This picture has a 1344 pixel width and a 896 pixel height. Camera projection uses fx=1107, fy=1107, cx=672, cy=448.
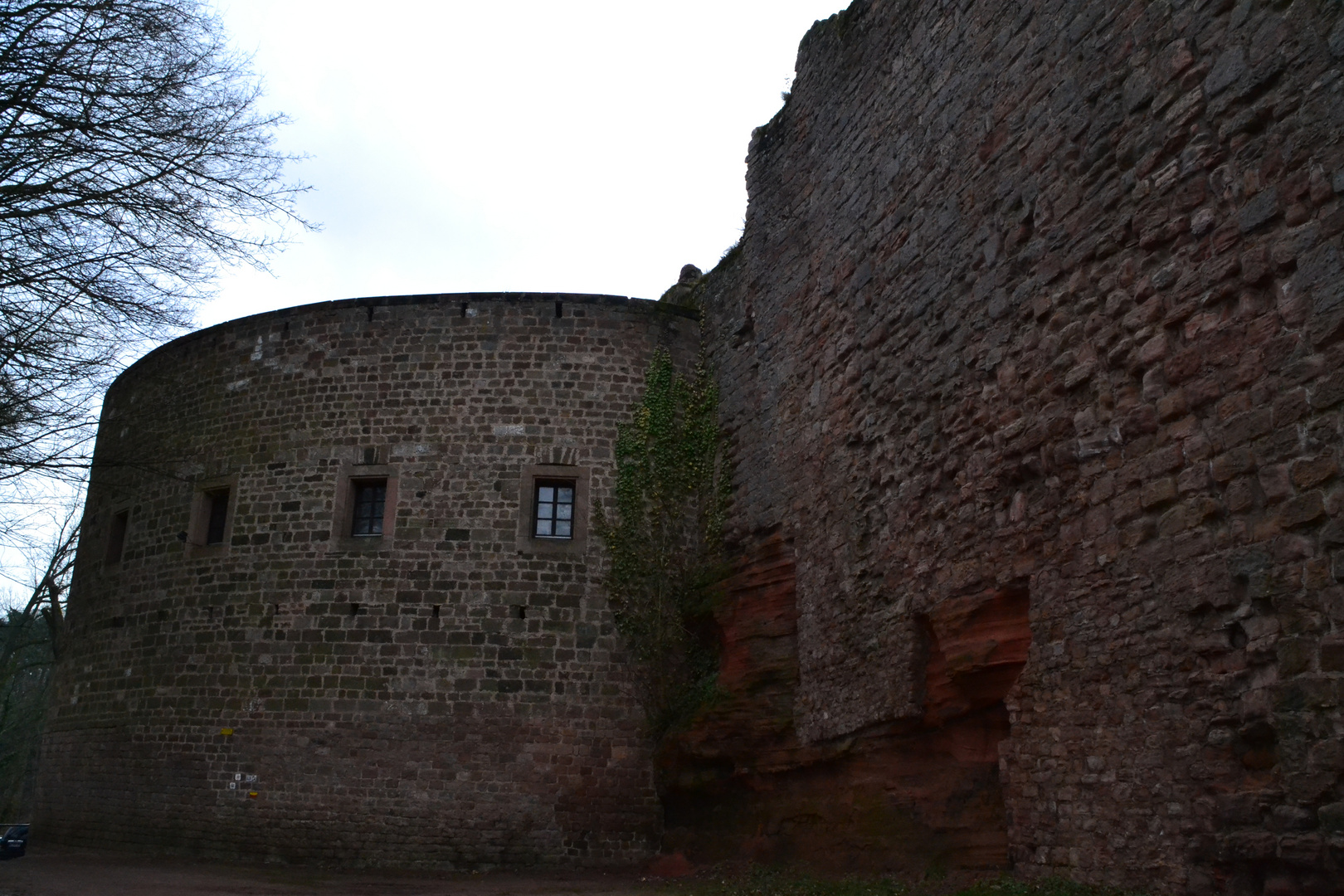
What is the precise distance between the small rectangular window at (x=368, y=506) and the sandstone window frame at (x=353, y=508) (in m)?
0.01

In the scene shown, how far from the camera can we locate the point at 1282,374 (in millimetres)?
5074

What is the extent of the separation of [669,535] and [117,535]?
8036 mm

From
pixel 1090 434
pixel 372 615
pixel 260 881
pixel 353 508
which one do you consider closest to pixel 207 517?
pixel 353 508

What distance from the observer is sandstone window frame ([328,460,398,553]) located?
43.0 feet

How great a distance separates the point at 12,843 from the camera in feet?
41.3

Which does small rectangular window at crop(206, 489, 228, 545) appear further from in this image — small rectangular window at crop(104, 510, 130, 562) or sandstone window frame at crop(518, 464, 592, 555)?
sandstone window frame at crop(518, 464, 592, 555)

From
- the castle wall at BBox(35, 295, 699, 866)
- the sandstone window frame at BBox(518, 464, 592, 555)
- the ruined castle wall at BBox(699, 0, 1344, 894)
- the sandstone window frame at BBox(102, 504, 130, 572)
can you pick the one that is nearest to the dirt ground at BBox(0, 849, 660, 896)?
the castle wall at BBox(35, 295, 699, 866)

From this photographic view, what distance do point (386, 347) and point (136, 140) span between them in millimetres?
6303

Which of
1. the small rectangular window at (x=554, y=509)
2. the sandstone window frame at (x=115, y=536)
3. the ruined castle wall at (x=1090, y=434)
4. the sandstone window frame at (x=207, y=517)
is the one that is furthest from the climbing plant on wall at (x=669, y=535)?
the sandstone window frame at (x=115, y=536)

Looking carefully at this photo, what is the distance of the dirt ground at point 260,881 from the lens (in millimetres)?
9953

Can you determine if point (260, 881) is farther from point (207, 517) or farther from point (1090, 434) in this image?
point (1090, 434)

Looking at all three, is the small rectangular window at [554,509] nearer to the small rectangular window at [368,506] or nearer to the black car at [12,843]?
the small rectangular window at [368,506]

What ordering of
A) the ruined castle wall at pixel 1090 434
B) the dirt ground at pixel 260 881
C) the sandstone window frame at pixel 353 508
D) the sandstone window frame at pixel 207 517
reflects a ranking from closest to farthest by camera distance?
1. the ruined castle wall at pixel 1090 434
2. the dirt ground at pixel 260 881
3. the sandstone window frame at pixel 353 508
4. the sandstone window frame at pixel 207 517

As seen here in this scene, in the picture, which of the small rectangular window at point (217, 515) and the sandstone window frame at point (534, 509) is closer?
the sandstone window frame at point (534, 509)
